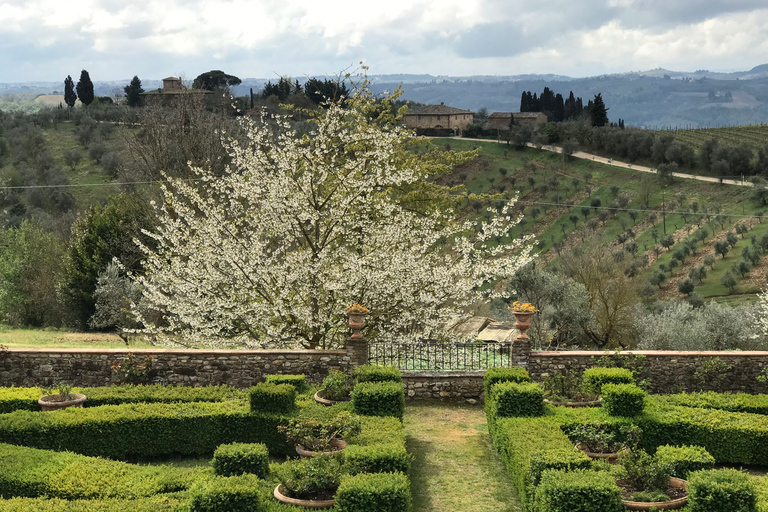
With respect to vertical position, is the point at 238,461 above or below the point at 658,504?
above

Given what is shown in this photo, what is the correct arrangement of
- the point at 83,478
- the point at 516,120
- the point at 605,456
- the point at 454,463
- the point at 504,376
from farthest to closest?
the point at 516,120
the point at 504,376
the point at 454,463
the point at 605,456
the point at 83,478

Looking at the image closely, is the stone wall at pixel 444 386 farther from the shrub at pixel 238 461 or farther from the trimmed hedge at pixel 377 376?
the shrub at pixel 238 461

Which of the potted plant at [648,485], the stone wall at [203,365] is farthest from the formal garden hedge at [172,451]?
the potted plant at [648,485]

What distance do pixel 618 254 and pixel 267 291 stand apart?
34.2m

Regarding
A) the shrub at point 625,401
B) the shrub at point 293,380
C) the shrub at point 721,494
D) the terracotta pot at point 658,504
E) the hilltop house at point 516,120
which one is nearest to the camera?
the shrub at point 721,494

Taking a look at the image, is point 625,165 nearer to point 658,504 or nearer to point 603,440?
point 603,440

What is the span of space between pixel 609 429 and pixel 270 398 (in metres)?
5.81

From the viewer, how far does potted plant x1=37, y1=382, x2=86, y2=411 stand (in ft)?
45.8

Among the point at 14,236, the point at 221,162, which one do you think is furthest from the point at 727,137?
the point at 14,236

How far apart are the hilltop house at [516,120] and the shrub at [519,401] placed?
9180 centimetres

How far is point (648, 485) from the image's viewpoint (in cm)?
970

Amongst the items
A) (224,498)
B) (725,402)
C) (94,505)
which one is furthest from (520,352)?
(94,505)

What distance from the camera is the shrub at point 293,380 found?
14634mm

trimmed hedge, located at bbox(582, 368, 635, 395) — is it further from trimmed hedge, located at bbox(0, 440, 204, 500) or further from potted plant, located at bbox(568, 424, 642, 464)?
trimmed hedge, located at bbox(0, 440, 204, 500)
